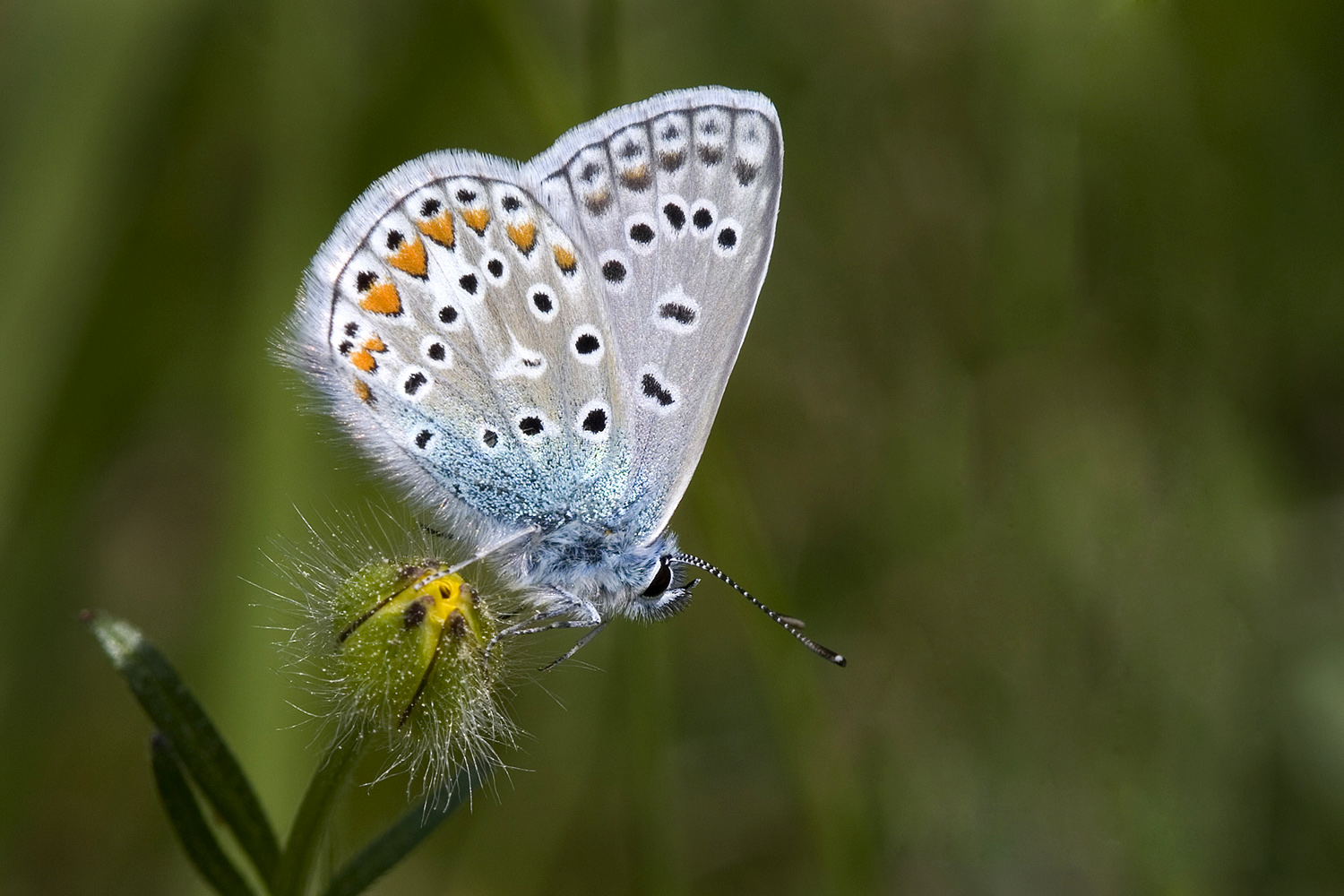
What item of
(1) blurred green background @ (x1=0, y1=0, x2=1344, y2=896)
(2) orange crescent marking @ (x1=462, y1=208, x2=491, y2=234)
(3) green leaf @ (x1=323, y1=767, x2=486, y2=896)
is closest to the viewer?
(3) green leaf @ (x1=323, y1=767, x2=486, y2=896)

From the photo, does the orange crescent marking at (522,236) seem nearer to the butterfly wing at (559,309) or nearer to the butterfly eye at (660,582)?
the butterfly wing at (559,309)

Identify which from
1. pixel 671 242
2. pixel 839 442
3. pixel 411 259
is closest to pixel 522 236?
pixel 411 259

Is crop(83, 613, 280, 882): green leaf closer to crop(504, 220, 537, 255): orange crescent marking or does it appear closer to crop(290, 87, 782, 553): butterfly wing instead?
crop(290, 87, 782, 553): butterfly wing

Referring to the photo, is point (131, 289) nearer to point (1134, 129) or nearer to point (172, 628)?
point (172, 628)

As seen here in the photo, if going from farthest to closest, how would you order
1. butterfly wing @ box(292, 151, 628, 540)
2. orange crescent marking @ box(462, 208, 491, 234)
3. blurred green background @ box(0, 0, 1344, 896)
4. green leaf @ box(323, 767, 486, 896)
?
1. blurred green background @ box(0, 0, 1344, 896)
2. orange crescent marking @ box(462, 208, 491, 234)
3. butterfly wing @ box(292, 151, 628, 540)
4. green leaf @ box(323, 767, 486, 896)

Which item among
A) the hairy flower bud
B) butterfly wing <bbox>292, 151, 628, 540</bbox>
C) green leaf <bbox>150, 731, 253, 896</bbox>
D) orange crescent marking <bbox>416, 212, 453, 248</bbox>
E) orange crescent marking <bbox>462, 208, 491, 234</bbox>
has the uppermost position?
orange crescent marking <bbox>462, 208, 491, 234</bbox>

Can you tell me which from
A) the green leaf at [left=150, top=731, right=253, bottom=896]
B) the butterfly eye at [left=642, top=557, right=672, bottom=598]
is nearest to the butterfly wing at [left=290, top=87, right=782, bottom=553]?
the butterfly eye at [left=642, top=557, right=672, bottom=598]

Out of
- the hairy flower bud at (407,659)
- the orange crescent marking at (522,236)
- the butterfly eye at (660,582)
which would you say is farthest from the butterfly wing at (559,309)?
the hairy flower bud at (407,659)
